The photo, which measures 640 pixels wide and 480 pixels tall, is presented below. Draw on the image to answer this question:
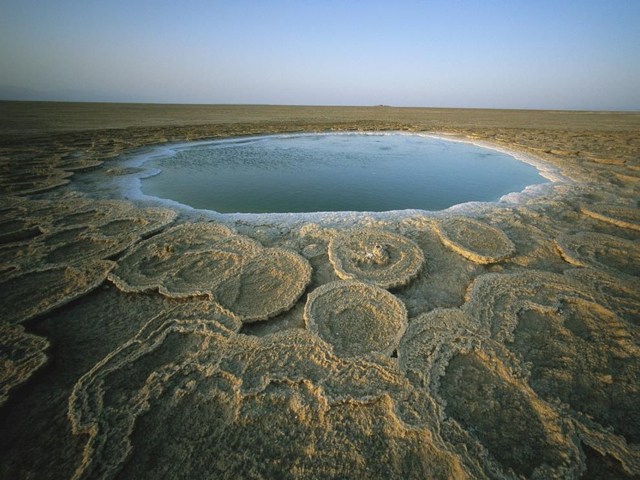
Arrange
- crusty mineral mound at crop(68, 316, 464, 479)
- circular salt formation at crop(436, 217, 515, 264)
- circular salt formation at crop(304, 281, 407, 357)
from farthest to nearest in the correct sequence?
circular salt formation at crop(436, 217, 515, 264), circular salt formation at crop(304, 281, 407, 357), crusty mineral mound at crop(68, 316, 464, 479)

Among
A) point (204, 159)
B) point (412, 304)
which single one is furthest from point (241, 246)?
point (204, 159)

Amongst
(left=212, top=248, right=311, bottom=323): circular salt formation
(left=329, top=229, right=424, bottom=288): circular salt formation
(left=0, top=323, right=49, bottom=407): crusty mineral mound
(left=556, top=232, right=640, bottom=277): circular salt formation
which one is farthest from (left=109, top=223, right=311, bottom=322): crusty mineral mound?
(left=556, top=232, right=640, bottom=277): circular salt formation

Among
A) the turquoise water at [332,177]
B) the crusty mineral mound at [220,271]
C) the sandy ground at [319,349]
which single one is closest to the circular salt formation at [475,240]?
the sandy ground at [319,349]

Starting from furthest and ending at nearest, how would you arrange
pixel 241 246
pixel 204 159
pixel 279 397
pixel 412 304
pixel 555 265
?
pixel 204 159 < pixel 241 246 < pixel 555 265 < pixel 412 304 < pixel 279 397

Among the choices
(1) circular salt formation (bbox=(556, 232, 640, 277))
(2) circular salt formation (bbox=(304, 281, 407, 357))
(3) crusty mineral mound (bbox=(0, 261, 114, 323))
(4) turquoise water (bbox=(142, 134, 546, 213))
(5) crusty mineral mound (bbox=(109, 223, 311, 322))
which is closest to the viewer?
(2) circular salt formation (bbox=(304, 281, 407, 357))

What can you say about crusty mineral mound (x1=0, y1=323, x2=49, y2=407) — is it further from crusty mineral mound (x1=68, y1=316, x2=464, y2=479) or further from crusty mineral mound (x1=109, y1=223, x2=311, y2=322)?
crusty mineral mound (x1=109, y1=223, x2=311, y2=322)

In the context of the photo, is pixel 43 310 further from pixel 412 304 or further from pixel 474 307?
pixel 474 307
